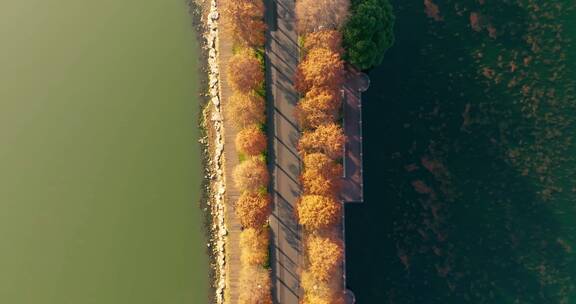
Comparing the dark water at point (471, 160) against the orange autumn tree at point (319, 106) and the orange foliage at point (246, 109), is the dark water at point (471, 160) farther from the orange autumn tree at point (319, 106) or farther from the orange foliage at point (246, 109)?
the orange foliage at point (246, 109)

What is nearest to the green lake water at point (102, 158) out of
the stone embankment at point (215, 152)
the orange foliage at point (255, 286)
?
the stone embankment at point (215, 152)

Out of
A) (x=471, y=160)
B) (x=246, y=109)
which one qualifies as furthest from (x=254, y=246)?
(x=471, y=160)

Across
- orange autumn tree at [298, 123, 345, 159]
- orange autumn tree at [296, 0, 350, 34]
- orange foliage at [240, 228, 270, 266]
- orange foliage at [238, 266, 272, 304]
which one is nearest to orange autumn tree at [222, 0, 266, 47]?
orange autumn tree at [296, 0, 350, 34]

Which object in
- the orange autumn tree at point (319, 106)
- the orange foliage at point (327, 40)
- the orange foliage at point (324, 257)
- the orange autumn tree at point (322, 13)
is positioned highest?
the orange autumn tree at point (322, 13)

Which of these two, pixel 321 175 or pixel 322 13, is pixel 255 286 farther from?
pixel 322 13

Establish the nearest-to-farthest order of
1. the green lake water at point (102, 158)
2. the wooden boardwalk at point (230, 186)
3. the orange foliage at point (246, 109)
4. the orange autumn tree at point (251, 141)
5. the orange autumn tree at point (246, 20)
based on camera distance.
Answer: the orange autumn tree at point (246, 20)
the orange autumn tree at point (251, 141)
the orange foliage at point (246, 109)
the wooden boardwalk at point (230, 186)
the green lake water at point (102, 158)

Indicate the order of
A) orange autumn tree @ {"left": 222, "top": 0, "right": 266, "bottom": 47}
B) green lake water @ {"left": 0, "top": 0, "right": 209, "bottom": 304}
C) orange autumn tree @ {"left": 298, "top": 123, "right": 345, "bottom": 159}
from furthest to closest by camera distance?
green lake water @ {"left": 0, "top": 0, "right": 209, "bottom": 304} < orange autumn tree @ {"left": 222, "top": 0, "right": 266, "bottom": 47} < orange autumn tree @ {"left": 298, "top": 123, "right": 345, "bottom": 159}

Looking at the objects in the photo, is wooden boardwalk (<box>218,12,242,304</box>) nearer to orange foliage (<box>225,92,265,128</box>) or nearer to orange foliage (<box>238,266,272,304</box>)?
orange foliage (<box>225,92,265,128</box>)
